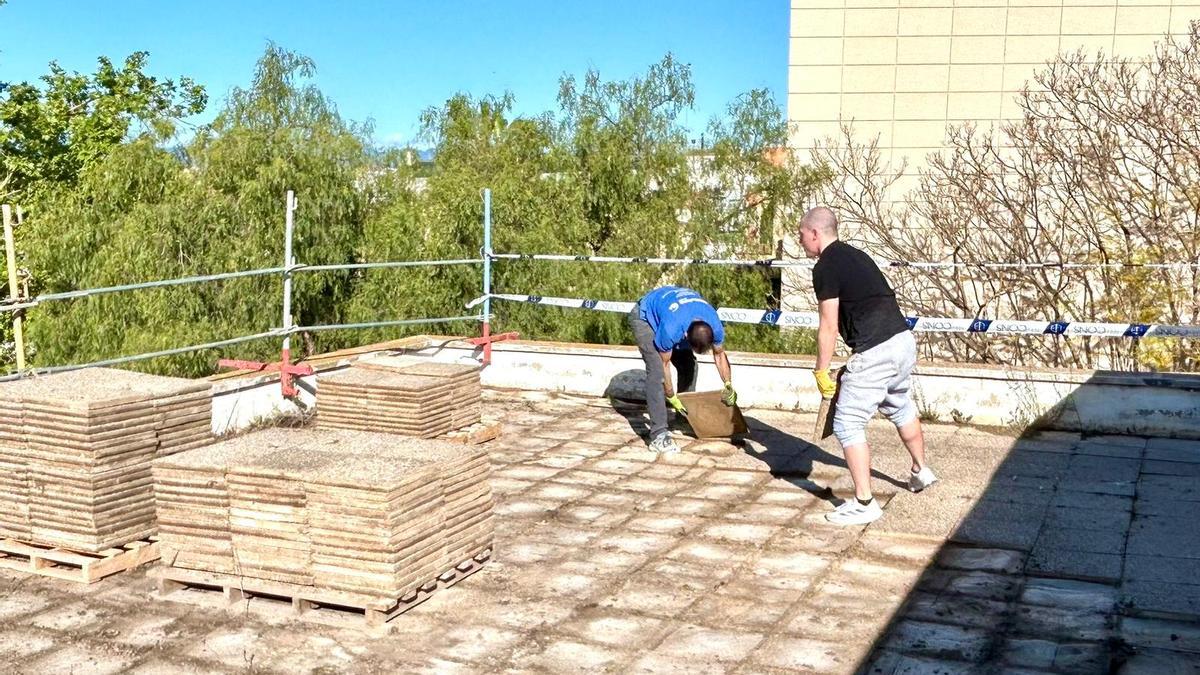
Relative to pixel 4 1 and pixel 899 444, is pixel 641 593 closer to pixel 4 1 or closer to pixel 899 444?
pixel 899 444

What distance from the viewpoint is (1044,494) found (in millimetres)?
8297

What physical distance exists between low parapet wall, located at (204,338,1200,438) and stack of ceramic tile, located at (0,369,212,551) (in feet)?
9.61

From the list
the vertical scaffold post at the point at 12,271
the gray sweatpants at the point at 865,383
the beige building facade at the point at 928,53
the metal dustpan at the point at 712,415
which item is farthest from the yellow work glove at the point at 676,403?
the beige building facade at the point at 928,53

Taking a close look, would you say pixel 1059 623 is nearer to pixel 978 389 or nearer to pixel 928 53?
pixel 978 389

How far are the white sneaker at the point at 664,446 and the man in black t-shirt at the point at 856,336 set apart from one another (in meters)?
2.17

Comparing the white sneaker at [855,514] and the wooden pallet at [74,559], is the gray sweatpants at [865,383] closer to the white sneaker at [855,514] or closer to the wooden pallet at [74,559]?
the white sneaker at [855,514]

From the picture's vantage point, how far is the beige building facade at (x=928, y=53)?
21.1 metres

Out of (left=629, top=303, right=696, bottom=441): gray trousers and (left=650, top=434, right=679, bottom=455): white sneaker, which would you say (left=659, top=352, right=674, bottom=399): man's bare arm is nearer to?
(left=629, top=303, right=696, bottom=441): gray trousers

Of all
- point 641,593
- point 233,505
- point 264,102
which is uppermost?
point 264,102

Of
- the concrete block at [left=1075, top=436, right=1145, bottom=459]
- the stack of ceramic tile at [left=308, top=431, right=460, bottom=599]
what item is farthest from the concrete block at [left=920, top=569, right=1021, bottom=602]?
the concrete block at [left=1075, top=436, right=1145, bottom=459]

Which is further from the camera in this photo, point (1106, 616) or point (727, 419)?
point (727, 419)

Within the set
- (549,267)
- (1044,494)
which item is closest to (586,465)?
(1044,494)

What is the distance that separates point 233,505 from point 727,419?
181 inches

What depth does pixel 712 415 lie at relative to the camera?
377 inches
